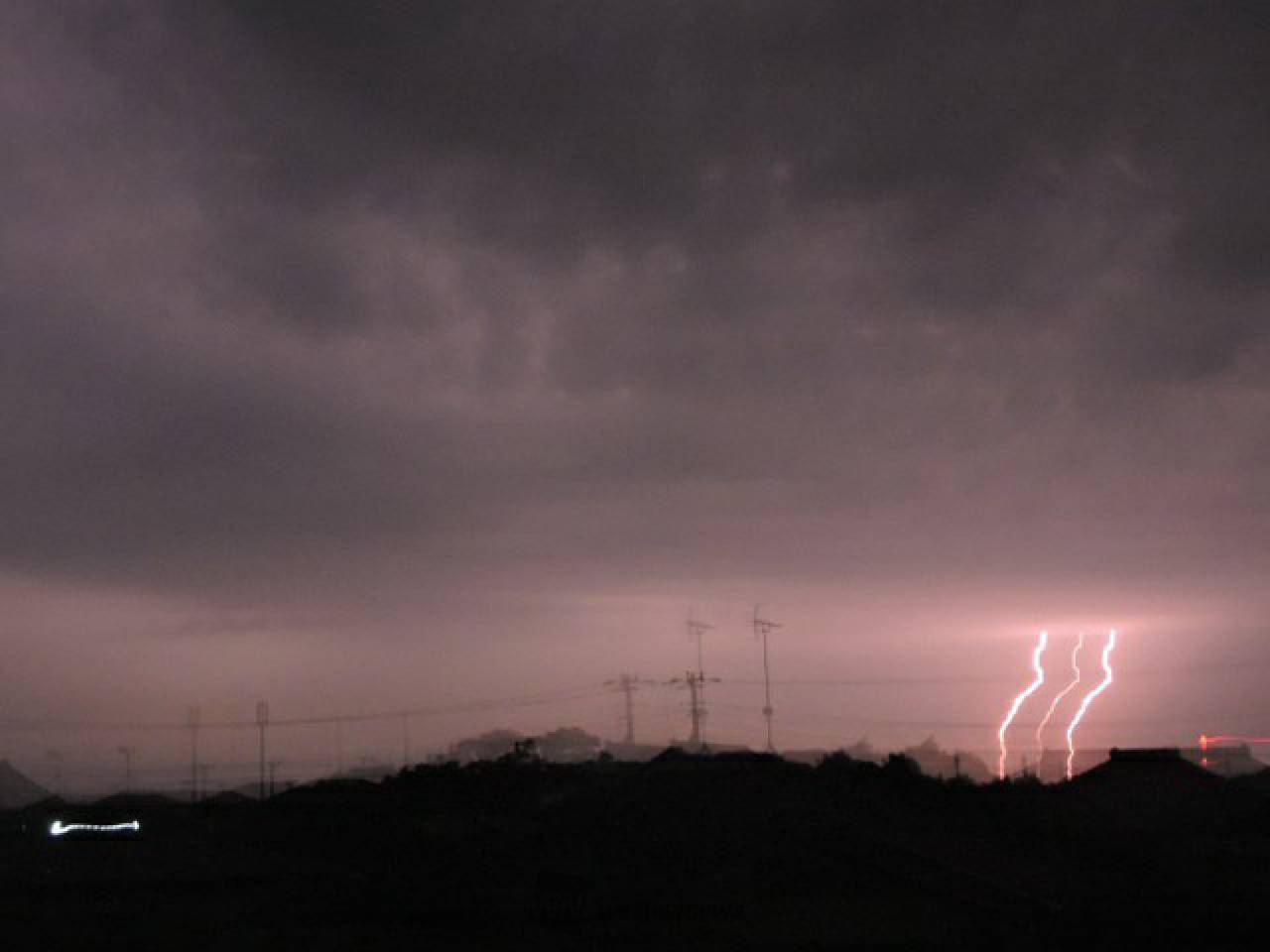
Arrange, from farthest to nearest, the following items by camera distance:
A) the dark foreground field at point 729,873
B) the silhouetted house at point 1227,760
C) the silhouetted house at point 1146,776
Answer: the silhouetted house at point 1227,760
the silhouetted house at point 1146,776
the dark foreground field at point 729,873

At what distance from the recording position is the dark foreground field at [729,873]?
42.7 meters

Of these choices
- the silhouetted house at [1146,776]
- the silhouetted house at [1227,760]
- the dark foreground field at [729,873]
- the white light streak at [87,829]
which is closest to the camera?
the dark foreground field at [729,873]

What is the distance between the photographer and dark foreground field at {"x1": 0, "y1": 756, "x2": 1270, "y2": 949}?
4272cm

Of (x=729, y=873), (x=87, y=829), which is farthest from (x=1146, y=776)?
A: (x=87, y=829)

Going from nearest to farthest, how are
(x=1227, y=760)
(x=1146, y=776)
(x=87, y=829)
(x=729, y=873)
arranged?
1. (x=729, y=873)
2. (x=1146, y=776)
3. (x=87, y=829)
4. (x=1227, y=760)

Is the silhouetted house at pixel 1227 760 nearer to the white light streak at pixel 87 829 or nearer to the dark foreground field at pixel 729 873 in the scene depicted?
the dark foreground field at pixel 729 873

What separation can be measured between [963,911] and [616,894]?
519 inches

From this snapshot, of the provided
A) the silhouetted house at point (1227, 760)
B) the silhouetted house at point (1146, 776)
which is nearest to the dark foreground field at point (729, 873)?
the silhouetted house at point (1146, 776)

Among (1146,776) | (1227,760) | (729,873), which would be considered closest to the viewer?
(729,873)

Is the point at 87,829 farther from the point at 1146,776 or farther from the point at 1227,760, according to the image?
the point at 1227,760

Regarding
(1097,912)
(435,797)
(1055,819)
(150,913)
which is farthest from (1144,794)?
(150,913)

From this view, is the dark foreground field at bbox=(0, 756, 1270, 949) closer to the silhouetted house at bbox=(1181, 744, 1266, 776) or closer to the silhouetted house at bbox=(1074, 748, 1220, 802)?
the silhouetted house at bbox=(1074, 748, 1220, 802)

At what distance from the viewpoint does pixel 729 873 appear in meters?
48.3

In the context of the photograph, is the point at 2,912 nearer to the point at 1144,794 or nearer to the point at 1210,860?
the point at 1210,860
